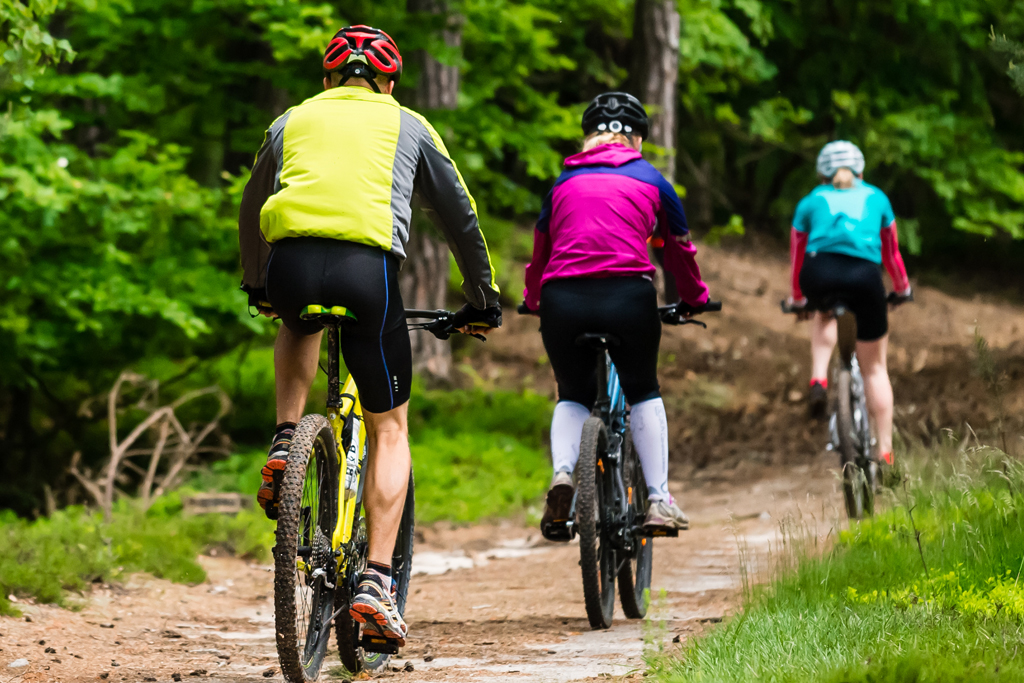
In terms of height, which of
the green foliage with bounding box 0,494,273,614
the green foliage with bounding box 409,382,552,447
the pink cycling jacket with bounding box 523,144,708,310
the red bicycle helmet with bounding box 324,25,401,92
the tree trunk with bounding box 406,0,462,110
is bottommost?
the green foliage with bounding box 0,494,273,614

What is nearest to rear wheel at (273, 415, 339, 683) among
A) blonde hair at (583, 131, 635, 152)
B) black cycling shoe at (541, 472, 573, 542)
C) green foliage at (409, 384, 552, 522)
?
black cycling shoe at (541, 472, 573, 542)

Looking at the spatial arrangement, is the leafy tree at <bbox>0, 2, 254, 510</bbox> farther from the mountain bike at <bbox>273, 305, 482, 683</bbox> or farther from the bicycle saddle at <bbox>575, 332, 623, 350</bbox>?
the mountain bike at <bbox>273, 305, 482, 683</bbox>

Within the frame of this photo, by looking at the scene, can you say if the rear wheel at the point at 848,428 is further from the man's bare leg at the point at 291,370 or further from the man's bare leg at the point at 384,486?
the man's bare leg at the point at 291,370

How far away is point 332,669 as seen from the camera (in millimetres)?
4336

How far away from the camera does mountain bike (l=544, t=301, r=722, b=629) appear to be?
196 inches

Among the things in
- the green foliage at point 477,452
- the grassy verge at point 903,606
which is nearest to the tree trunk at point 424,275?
the green foliage at point 477,452

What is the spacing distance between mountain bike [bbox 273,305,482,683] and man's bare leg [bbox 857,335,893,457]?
386cm

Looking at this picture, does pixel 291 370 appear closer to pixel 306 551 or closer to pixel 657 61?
pixel 306 551

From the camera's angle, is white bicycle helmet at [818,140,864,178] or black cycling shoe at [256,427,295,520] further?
white bicycle helmet at [818,140,864,178]

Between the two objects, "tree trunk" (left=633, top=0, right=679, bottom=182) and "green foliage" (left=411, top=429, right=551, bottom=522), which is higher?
"tree trunk" (left=633, top=0, right=679, bottom=182)

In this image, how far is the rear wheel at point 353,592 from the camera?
407 centimetres

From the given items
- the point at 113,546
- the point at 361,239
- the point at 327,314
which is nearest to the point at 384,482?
the point at 327,314

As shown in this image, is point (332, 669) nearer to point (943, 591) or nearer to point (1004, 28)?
point (943, 591)

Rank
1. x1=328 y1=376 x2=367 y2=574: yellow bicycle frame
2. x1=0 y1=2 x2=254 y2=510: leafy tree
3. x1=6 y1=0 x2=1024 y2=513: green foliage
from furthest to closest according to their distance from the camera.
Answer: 1. x1=6 y1=0 x2=1024 y2=513: green foliage
2. x1=0 y1=2 x2=254 y2=510: leafy tree
3. x1=328 y1=376 x2=367 y2=574: yellow bicycle frame
